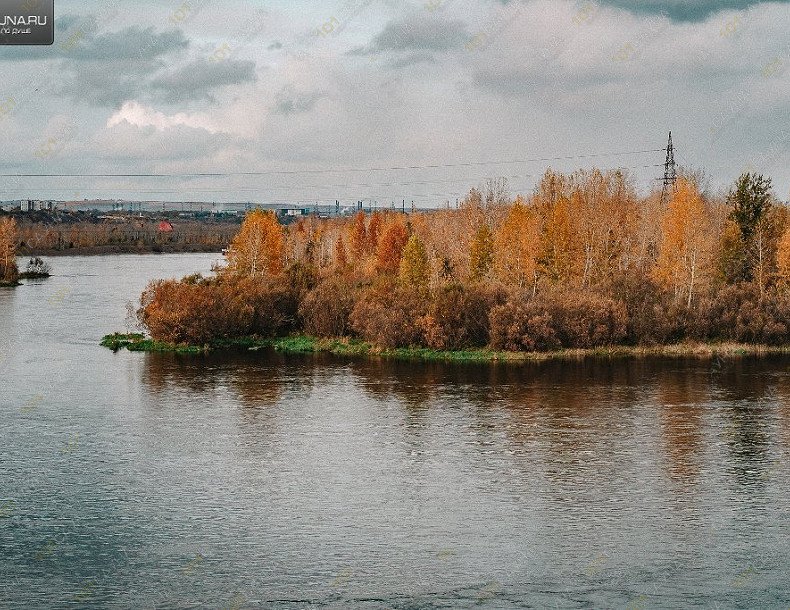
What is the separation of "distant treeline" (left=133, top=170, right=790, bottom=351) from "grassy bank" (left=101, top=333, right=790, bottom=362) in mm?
572

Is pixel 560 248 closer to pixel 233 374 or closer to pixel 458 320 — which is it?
pixel 458 320

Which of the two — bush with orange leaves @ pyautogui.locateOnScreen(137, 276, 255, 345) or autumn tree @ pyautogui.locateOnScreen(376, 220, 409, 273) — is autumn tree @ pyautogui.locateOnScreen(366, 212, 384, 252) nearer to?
autumn tree @ pyautogui.locateOnScreen(376, 220, 409, 273)

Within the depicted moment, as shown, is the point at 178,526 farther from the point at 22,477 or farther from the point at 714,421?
the point at 714,421

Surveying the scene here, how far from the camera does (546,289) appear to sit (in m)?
57.8

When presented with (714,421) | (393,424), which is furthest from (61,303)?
(714,421)

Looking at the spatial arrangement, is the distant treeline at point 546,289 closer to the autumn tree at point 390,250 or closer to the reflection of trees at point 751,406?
the reflection of trees at point 751,406

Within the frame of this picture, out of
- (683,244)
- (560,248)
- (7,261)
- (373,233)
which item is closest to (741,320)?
(683,244)

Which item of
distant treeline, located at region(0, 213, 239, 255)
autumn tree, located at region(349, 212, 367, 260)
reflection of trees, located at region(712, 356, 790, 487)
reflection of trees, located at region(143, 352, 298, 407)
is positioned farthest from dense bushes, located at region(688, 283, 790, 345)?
distant treeline, located at region(0, 213, 239, 255)

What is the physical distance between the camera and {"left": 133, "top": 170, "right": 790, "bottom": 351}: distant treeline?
49.4 m

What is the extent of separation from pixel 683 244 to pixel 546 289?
25.7 ft

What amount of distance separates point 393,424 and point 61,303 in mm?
42983

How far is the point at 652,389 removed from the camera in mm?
38219

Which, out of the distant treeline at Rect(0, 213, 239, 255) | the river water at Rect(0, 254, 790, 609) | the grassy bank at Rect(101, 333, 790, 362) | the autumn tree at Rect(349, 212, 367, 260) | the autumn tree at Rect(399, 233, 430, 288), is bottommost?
the river water at Rect(0, 254, 790, 609)

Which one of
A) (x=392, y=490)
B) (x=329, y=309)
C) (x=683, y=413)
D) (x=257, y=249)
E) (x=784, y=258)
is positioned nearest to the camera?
(x=392, y=490)
